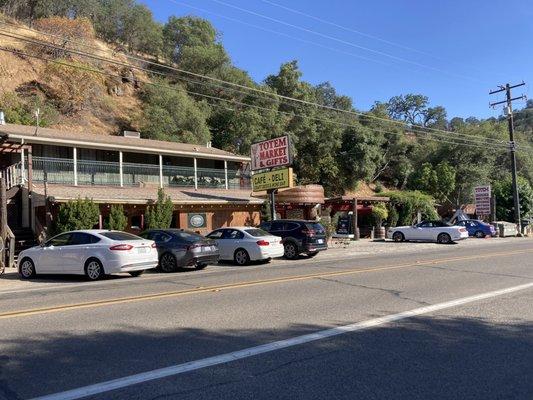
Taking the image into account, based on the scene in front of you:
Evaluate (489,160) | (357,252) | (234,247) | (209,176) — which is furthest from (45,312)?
(489,160)

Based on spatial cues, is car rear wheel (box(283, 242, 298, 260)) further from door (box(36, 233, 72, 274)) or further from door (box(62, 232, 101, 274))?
door (box(36, 233, 72, 274))

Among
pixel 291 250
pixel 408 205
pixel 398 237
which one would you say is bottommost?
pixel 398 237

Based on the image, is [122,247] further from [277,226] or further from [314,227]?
[314,227]

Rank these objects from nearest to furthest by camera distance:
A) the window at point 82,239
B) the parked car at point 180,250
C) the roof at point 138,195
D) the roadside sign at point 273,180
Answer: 1. the window at point 82,239
2. the parked car at point 180,250
3. the roof at point 138,195
4. the roadside sign at point 273,180

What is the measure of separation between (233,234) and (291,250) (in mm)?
2949

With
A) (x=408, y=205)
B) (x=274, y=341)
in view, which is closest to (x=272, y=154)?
(x=408, y=205)

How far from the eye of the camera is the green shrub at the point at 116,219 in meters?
22.7

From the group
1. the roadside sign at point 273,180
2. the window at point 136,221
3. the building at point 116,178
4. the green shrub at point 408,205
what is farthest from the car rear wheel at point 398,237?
the window at point 136,221

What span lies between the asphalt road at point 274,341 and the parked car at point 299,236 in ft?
29.9

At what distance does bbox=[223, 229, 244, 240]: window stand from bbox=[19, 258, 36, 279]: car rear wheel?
6894mm

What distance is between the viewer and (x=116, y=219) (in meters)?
23.0

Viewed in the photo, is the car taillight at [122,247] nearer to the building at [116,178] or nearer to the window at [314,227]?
the building at [116,178]

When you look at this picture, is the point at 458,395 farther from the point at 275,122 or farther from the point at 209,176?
the point at 275,122

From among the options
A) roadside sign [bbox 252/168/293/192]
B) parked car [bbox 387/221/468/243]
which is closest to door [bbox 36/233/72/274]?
roadside sign [bbox 252/168/293/192]
